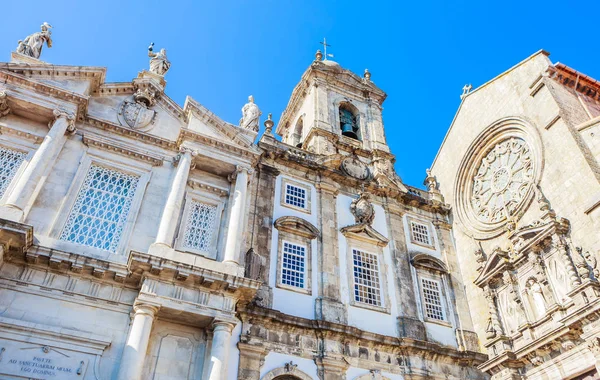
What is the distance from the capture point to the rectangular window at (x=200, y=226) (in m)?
14.4

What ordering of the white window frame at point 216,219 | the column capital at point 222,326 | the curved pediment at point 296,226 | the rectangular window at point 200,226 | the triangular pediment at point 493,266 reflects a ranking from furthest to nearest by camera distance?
the curved pediment at point 296,226 → the triangular pediment at point 493,266 → the rectangular window at point 200,226 → the white window frame at point 216,219 → the column capital at point 222,326

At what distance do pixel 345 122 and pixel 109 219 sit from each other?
14.0 metres

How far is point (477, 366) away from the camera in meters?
16.0

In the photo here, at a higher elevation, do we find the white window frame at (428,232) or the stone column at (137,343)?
the white window frame at (428,232)

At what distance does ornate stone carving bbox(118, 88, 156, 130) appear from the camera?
16.0 m

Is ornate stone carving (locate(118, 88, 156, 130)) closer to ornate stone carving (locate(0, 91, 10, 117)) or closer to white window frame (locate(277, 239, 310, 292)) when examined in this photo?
ornate stone carving (locate(0, 91, 10, 117))

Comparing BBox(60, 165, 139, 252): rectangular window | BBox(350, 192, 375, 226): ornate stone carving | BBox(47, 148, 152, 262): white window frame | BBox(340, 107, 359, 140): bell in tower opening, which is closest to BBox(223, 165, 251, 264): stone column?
BBox(47, 148, 152, 262): white window frame

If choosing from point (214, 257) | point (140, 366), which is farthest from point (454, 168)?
point (140, 366)

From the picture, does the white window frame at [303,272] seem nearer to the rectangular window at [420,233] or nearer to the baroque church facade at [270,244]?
the baroque church facade at [270,244]

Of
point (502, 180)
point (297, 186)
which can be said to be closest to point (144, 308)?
point (297, 186)

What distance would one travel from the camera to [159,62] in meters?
18.1

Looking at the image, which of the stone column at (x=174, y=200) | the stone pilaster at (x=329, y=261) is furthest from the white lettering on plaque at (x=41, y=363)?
the stone pilaster at (x=329, y=261)

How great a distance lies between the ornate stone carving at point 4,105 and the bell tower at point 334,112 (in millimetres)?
11954

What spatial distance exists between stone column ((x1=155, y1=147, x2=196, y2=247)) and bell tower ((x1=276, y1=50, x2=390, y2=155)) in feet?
24.6
